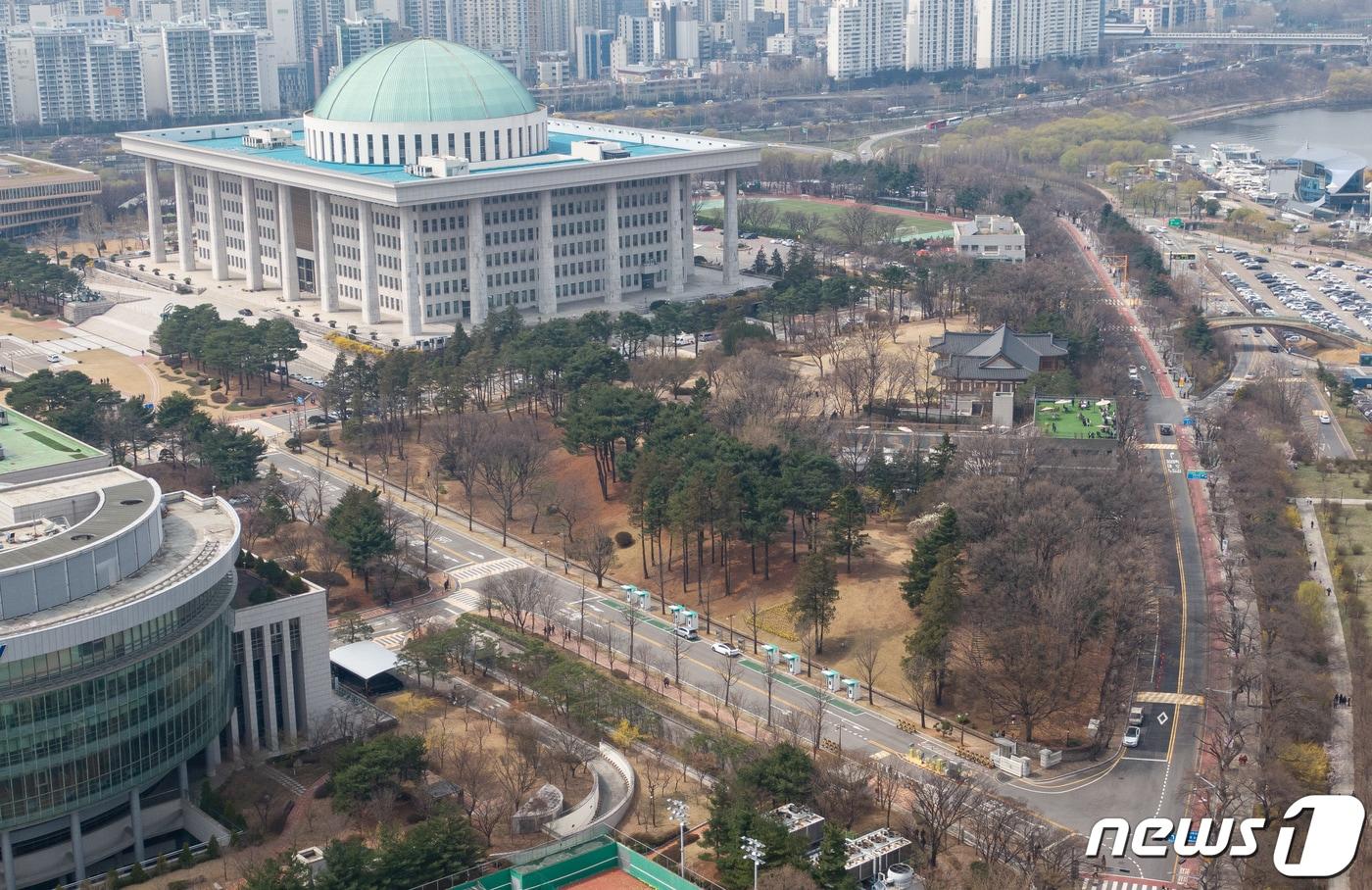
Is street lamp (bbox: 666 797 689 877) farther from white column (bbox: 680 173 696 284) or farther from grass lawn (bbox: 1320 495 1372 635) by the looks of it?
white column (bbox: 680 173 696 284)

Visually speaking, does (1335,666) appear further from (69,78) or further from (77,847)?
(69,78)

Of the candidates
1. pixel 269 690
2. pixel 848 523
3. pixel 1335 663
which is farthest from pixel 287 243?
pixel 1335 663

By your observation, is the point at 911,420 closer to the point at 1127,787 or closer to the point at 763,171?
the point at 1127,787

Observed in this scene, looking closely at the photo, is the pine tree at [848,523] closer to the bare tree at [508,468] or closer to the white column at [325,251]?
the bare tree at [508,468]

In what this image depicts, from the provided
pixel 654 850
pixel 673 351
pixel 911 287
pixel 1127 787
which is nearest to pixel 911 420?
pixel 673 351

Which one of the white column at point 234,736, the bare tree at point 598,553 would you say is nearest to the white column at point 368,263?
the bare tree at point 598,553

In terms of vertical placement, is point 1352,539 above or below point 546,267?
below
